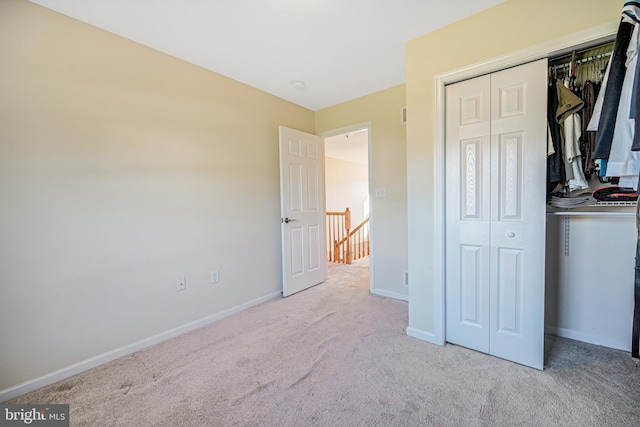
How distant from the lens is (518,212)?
1.68 m

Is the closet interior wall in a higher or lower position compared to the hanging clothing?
lower

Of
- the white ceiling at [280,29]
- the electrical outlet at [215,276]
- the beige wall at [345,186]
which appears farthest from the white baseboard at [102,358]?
the beige wall at [345,186]

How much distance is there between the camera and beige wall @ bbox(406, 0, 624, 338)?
155cm

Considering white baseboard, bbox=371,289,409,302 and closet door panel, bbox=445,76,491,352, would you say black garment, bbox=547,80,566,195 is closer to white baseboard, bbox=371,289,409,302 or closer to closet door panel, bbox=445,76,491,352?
closet door panel, bbox=445,76,491,352

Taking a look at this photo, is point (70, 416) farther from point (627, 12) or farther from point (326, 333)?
point (627, 12)

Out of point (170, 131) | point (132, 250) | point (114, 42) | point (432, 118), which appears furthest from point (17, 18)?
point (432, 118)

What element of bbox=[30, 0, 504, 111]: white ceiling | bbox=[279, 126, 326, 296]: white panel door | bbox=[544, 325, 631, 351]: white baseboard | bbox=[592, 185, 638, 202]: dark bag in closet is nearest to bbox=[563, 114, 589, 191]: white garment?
bbox=[592, 185, 638, 202]: dark bag in closet

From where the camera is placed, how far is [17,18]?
60.4 inches

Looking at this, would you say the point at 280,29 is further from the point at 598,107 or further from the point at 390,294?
the point at 390,294

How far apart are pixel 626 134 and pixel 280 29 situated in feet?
7.01

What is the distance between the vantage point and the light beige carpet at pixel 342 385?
4.36 ft

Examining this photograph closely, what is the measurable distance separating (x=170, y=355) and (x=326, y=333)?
1.22 m

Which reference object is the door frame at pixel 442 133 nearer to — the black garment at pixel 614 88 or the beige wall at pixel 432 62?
the beige wall at pixel 432 62

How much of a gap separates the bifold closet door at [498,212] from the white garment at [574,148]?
0.24 meters
